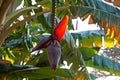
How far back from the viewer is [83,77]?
6.33 feet

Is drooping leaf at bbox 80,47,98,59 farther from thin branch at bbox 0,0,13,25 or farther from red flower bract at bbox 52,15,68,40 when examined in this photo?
red flower bract at bbox 52,15,68,40

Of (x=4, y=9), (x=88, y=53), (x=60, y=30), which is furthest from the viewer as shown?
(x=88, y=53)

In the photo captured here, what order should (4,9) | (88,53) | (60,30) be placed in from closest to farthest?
(60,30) < (4,9) < (88,53)

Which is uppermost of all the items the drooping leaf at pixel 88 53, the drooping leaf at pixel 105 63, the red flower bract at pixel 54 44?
the red flower bract at pixel 54 44

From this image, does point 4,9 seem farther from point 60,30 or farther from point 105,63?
point 60,30

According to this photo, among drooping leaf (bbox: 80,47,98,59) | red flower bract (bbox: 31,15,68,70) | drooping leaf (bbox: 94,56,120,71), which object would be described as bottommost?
drooping leaf (bbox: 94,56,120,71)

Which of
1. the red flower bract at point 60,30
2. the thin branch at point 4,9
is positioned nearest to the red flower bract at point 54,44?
the red flower bract at point 60,30

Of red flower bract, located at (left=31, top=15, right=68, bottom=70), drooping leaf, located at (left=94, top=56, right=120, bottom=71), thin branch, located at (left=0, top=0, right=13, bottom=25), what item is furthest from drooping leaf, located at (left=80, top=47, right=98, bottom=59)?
red flower bract, located at (left=31, top=15, right=68, bottom=70)

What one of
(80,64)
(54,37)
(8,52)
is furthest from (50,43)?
(8,52)

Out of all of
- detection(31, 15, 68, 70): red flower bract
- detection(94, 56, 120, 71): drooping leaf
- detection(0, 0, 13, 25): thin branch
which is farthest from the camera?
detection(94, 56, 120, 71): drooping leaf

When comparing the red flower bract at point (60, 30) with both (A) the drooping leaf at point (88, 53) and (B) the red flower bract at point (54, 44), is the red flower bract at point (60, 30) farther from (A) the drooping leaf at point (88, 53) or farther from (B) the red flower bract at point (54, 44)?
(A) the drooping leaf at point (88, 53)

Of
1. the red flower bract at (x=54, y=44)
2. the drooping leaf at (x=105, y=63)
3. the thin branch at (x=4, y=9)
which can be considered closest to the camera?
the red flower bract at (x=54, y=44)

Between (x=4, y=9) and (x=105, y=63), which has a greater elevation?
(x=4, y=9)

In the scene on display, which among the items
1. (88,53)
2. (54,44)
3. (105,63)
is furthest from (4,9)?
(54,44)
